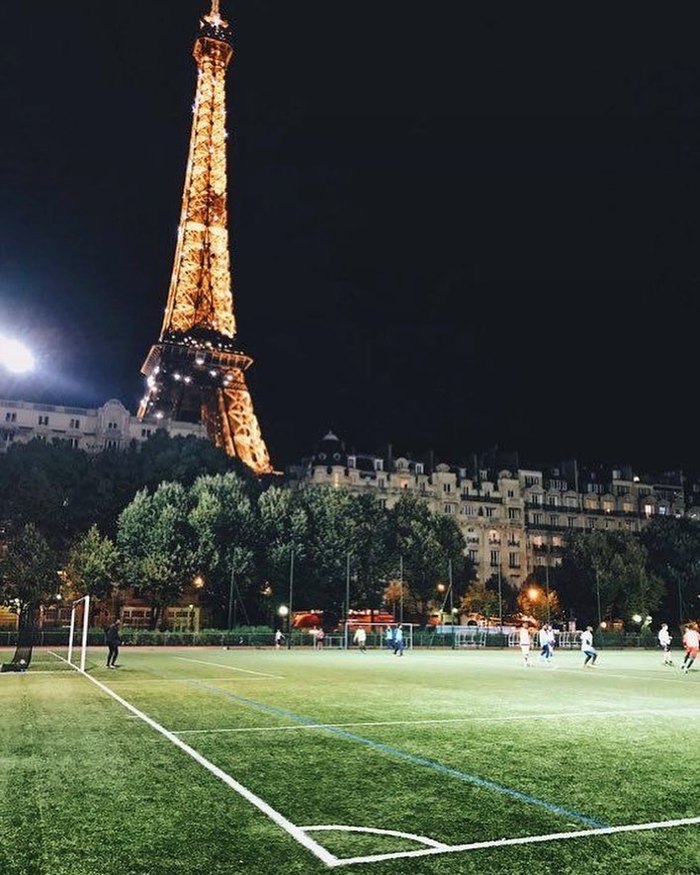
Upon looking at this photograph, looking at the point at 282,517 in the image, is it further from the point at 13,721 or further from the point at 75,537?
the point at 13,721

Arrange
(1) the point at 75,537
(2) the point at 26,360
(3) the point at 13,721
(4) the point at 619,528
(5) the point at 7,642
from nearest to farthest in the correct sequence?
(3) the point at 13,721
(2) the point at 26,360
(5) the point at 7,642
(1) the point at 75,537
(4) the point at 619,528

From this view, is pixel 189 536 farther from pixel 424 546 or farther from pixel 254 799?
pixel 254 799

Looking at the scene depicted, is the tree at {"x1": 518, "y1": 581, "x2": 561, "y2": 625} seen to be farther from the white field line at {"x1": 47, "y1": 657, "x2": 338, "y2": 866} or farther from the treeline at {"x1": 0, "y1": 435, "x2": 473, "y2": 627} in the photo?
the white field line at {"x1": 47, "y1": 657, "x2": 338, "y2": 866}

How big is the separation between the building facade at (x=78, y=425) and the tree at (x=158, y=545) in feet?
113

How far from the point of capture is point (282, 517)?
62719 millimetres

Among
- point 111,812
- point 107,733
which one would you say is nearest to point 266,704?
point 107,733

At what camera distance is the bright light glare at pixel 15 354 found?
64.3ft

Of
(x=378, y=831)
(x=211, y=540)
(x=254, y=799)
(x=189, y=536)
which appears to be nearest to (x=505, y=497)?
(x=211, y=540)

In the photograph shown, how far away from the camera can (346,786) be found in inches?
324

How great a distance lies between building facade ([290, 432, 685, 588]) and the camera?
342 feet

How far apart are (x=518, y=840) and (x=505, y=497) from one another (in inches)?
4140

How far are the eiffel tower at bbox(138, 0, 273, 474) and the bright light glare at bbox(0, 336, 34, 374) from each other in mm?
61009

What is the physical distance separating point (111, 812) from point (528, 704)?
452 inches

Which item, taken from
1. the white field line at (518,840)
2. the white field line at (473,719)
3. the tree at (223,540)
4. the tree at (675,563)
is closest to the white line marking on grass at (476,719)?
the white field line at (473,719)
